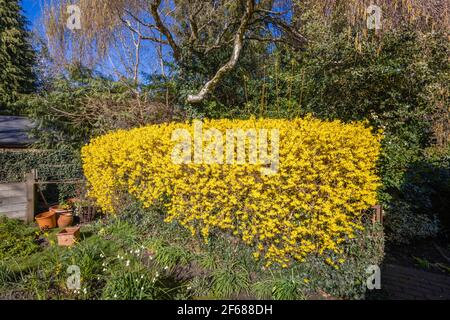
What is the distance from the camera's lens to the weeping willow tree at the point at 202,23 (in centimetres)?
485

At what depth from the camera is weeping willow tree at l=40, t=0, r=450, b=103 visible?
4.85 metres

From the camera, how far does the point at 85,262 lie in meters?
2.89

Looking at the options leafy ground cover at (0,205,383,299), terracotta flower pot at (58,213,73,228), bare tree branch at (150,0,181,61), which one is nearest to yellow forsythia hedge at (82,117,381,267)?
leafy ground cover at (0,205,383,299)

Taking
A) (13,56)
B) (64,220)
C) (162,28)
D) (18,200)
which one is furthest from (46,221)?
(13,56)

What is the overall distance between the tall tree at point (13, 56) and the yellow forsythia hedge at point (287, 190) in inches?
747

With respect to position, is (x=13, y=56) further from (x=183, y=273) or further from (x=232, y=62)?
(x=183, y=273)

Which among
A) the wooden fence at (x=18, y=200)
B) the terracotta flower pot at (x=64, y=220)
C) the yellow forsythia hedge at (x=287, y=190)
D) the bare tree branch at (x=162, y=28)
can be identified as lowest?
the terracotta flower pot at (x=64, y=220)

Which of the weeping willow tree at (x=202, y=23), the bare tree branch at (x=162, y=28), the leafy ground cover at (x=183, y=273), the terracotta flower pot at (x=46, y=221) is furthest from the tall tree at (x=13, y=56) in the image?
the leafy ground cover at (x=183, y=273)

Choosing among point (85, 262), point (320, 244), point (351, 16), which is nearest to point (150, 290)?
point (85, 262)

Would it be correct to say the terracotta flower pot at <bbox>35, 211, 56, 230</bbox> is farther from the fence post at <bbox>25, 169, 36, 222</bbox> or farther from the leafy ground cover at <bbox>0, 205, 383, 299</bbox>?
the leafy ground cover at <bbox>0, 205, 383, 299</bbox>

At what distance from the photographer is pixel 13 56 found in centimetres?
1766

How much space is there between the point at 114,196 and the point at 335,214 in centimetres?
376

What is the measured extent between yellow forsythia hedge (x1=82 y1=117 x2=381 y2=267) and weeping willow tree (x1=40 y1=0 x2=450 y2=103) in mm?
2505

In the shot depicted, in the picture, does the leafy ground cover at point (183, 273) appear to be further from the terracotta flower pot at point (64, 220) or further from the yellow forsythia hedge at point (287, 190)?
the terracotta flower pot at point (64, 220)
